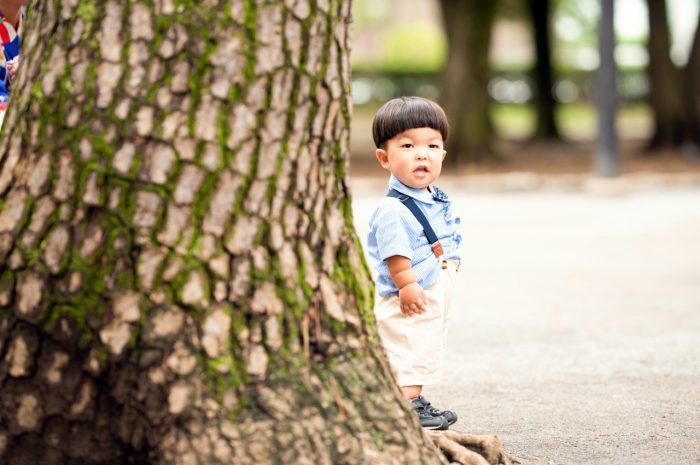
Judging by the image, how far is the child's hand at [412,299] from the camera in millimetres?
4195

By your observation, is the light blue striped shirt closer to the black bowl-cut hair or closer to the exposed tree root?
the black bowl-cut hair

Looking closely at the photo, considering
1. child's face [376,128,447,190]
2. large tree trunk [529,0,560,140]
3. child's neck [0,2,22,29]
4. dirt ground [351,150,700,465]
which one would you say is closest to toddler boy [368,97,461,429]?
child's face [376,128,447,190]

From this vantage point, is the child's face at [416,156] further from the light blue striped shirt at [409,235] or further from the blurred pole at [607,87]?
the blurred pole at [607,87]

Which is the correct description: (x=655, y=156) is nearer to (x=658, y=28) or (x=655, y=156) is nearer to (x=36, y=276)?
(x=658, y=28)

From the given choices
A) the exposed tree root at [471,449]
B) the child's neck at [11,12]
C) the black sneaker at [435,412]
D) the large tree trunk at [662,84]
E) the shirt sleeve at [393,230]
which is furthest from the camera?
the large tree trunk at [662,84]

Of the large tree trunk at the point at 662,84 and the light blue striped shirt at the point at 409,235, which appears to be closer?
the light blue striped shirt at the point at 409,235

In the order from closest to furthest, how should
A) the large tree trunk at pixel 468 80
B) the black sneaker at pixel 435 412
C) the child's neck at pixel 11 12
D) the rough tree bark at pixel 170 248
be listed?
the rough tree bark at pixel 170 248, the black sneaker at pixel 435 412, the child's neck at pixel 11 12, the large tree trunk at pixel 468 80

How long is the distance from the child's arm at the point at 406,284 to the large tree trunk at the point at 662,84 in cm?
1747

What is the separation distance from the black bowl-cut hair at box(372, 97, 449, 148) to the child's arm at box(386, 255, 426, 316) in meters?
0.44

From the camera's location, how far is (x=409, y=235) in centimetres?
427

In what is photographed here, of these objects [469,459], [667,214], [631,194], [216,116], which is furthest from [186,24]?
[631,194]

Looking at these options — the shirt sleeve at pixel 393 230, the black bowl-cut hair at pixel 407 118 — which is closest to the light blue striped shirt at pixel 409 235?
the shirt sleeve at pixel 393 230

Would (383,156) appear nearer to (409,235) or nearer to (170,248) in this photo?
(409,235)

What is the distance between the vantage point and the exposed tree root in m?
3.72
